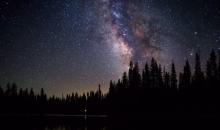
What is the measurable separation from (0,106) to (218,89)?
3627 inches

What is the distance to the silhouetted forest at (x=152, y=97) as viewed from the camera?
73688 mm

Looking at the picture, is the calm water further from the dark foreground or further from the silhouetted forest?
the silhouetted forest

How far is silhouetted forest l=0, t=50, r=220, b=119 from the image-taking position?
73.7 meters

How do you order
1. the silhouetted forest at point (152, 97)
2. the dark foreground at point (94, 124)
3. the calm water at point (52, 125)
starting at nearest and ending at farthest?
the dark foreground at point (94, 124), the calm water at point (52, 125), the silhouetted forest at point (152, 97)

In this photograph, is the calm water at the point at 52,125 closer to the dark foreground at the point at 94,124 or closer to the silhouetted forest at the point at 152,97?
Result: the dark foreground at the point at 94,124

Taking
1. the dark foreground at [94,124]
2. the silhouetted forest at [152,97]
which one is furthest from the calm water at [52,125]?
the silhouetted forest at [152,97]

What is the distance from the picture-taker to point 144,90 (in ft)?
306

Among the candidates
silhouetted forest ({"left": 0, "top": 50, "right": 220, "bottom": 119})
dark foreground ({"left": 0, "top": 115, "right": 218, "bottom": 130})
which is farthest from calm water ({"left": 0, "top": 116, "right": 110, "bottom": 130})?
silhouetted forest ({"left": 0, "top": 50, "right": 220, "bottom": 119})

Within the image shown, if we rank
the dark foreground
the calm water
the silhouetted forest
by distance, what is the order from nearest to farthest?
the dark foreground, the calm water, the silhouetted forest

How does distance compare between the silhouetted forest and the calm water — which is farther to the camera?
the silhouetted forest

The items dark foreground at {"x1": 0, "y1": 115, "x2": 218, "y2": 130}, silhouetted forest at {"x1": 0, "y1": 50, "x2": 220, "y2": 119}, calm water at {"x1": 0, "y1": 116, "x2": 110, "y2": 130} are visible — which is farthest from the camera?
silhouetted forest at {"x1": 0, "y1": 50, "x2": 220, "y2": 119}

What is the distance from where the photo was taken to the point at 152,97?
86.8m

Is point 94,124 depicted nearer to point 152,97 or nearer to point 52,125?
point 52,125

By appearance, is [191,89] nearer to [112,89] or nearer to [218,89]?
[218,89]
